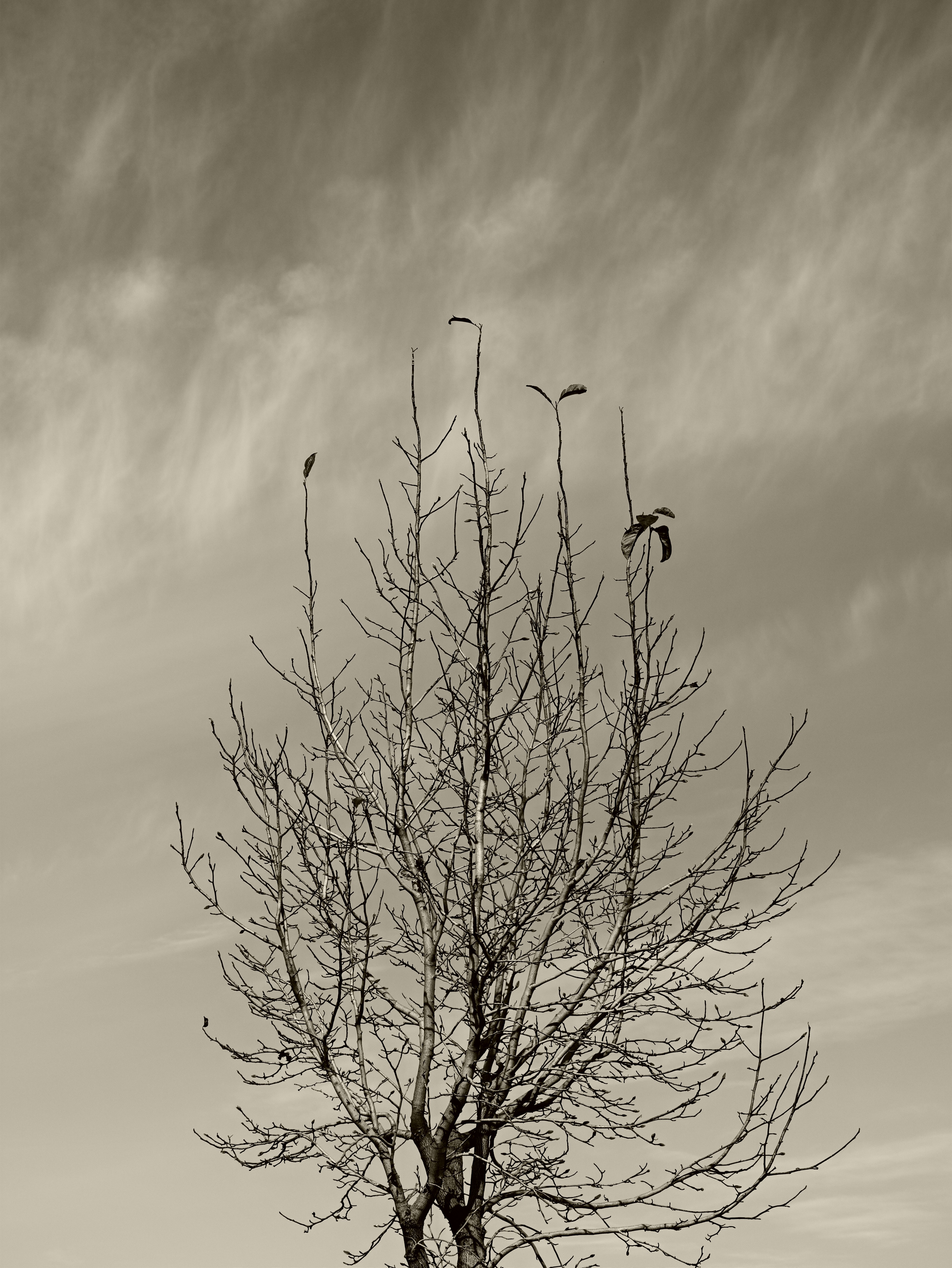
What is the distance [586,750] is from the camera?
8.37 metres

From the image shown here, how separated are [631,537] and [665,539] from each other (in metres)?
0.25

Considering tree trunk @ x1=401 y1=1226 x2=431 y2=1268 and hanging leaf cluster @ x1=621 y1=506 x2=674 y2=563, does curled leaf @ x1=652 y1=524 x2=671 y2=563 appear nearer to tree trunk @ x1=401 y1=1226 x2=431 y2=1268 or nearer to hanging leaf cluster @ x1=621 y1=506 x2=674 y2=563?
hanging leaf cluster @ x1=621 y1=506 x2=674 y2=563

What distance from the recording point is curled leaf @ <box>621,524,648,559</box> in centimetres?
796

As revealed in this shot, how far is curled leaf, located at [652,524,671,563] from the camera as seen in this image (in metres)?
7.95

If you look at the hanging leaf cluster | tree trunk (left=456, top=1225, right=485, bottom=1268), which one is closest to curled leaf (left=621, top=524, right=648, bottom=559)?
the hanging leaf cluster

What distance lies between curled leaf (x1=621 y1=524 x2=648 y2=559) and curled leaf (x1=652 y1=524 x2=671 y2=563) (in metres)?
0.09

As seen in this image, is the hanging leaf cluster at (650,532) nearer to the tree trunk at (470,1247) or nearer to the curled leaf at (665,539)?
the curled leaf at (665,539)

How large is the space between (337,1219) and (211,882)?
2.36 metres

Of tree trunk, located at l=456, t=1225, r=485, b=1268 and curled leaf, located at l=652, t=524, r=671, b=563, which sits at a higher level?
curled leaf, located at l=652, t=524, r=671, b=563

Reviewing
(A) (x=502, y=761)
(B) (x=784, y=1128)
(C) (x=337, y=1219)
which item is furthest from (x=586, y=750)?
(C) (x=337, y=1219)

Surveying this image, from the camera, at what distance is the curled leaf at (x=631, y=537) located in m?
7.96

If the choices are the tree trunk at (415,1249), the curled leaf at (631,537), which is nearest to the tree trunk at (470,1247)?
the tree trunk at (415,1249)

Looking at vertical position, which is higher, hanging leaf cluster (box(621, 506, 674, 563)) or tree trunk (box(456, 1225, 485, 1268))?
hanging leaf cluster (box(621, 506, 674, 563))

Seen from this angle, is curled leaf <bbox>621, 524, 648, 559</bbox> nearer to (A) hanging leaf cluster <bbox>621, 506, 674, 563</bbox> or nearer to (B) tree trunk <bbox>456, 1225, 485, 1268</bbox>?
(A) hanging leaf cluster <bbox>621, 506, 674, 563</bbox>
